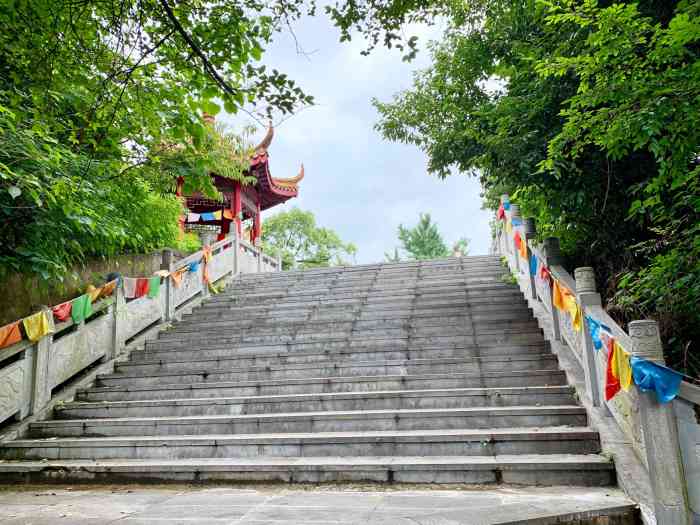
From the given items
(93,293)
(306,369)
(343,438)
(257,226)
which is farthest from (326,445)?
(257,226)

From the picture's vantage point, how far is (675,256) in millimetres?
4117

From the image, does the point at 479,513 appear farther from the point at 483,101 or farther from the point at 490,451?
the point at 483,101

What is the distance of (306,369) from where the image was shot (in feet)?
20.5

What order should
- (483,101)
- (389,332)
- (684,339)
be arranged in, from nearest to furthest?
(684,339) → (483,101) → (389,332)

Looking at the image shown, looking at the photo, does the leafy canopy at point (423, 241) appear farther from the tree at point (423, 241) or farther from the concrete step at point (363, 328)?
the concrete step at point (363, 328)

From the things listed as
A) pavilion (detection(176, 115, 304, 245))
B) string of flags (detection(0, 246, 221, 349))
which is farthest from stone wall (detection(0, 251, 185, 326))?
pavilion (detection(176, 115, 304, 245))

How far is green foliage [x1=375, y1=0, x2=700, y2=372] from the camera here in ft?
11.7

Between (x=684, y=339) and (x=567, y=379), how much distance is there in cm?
117

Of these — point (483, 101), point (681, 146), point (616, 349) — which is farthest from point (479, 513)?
point (483, 101)

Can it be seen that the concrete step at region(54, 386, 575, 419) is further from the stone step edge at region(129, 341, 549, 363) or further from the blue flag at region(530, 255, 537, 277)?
the blue flag at region(530, 255, 537, 277)

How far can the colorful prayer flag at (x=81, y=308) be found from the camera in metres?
6.54

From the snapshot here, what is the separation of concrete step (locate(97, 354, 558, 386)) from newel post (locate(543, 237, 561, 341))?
1.32 feet

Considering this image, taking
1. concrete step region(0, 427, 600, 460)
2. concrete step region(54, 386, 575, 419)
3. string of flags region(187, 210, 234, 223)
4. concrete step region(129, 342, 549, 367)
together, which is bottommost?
concrete step region(0, 427, 600, 460)

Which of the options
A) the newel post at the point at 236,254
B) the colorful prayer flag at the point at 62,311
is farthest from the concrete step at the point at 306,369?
the newel post at the point at 236,254
